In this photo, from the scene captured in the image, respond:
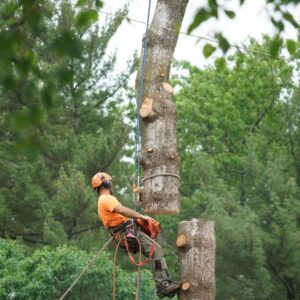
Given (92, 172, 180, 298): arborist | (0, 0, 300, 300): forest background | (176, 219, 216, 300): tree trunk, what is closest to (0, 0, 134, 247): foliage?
(0, 0, 300, 300): forest background

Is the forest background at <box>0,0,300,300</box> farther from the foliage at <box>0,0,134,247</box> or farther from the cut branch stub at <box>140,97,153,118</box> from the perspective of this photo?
the cut branch stub at <box>140,97,153,118</box>

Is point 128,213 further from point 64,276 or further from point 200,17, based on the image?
point 64,276

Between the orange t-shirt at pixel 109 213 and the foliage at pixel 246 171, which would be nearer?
the orange t-shirt at pixel 109 213

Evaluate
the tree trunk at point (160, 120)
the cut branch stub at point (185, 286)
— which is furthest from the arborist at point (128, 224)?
the tree trunk at point (160, 120)

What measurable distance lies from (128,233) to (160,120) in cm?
123

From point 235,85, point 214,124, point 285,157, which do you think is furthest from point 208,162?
point 235,85

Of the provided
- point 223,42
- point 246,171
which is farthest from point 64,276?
point 223,42

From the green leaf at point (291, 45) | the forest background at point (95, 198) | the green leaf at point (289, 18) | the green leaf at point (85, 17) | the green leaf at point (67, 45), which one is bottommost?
the green leaf at point (67, 45)

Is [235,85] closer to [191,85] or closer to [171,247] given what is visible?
[191,85]

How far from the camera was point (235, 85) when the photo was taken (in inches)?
1267

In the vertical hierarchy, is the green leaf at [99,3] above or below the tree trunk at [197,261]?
above

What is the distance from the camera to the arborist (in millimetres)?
8828

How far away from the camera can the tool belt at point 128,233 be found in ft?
29.6

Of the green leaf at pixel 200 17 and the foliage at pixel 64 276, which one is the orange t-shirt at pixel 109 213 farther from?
the foliage at pixel 64 276
